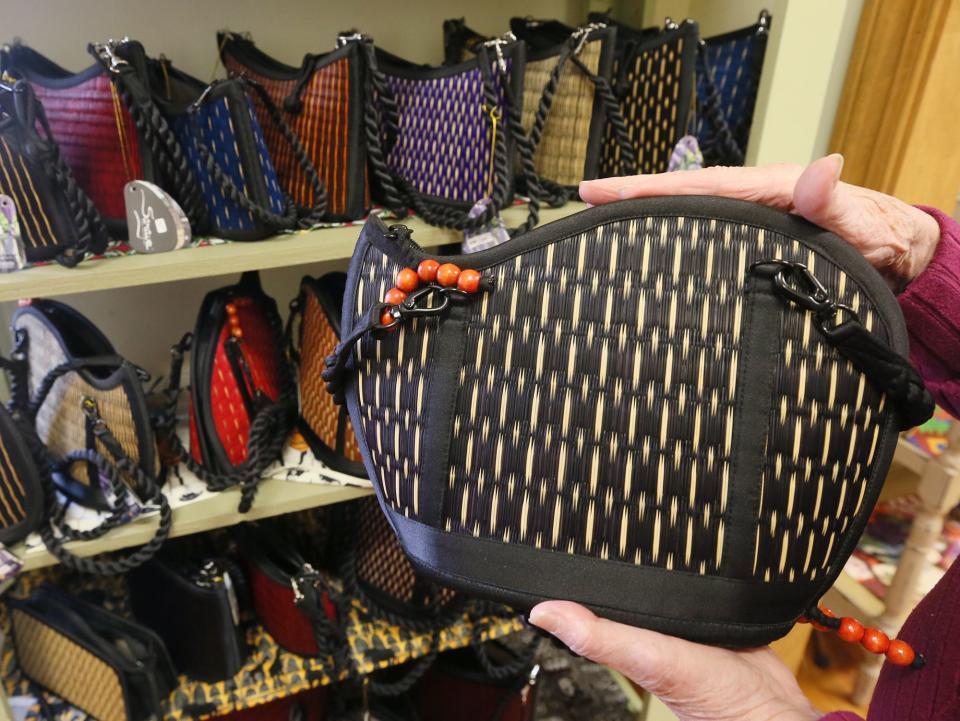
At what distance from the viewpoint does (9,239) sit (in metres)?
0.65

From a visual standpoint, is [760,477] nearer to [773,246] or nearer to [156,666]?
[773,246]

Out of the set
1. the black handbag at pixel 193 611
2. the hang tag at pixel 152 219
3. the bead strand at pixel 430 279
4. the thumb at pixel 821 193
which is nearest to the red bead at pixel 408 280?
the bead strand at pixel 430 279

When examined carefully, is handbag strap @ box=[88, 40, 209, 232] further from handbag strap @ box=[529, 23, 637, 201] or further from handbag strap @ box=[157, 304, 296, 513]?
handbag strap @ box=[529, 23, 637, 201]

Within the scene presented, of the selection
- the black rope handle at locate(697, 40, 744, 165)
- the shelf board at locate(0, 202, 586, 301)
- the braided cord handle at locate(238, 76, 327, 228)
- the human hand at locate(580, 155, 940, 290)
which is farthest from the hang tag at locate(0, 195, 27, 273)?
the black rope handle at locate(697, 40, 744, 165)

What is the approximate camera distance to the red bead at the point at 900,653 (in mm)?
501

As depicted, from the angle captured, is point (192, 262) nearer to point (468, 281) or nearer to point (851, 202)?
point (468, 281)

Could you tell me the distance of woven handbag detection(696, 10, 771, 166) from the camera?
83cm

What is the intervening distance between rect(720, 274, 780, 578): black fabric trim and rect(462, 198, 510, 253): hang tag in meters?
0.37

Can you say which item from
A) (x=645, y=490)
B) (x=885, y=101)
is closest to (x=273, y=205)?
(x=645, y=490)

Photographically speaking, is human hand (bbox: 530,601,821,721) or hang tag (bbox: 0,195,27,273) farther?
hang tag (bbox: 0,195,27,273)

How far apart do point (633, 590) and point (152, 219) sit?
0.60 metres

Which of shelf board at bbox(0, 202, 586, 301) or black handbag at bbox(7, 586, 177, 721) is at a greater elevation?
shelf board at bbox(0, 202, 586, 301)

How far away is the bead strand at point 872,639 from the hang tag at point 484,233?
48 cm

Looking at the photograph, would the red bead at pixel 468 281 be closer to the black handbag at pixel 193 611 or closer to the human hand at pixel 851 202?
the human hand at pixel 851 202
